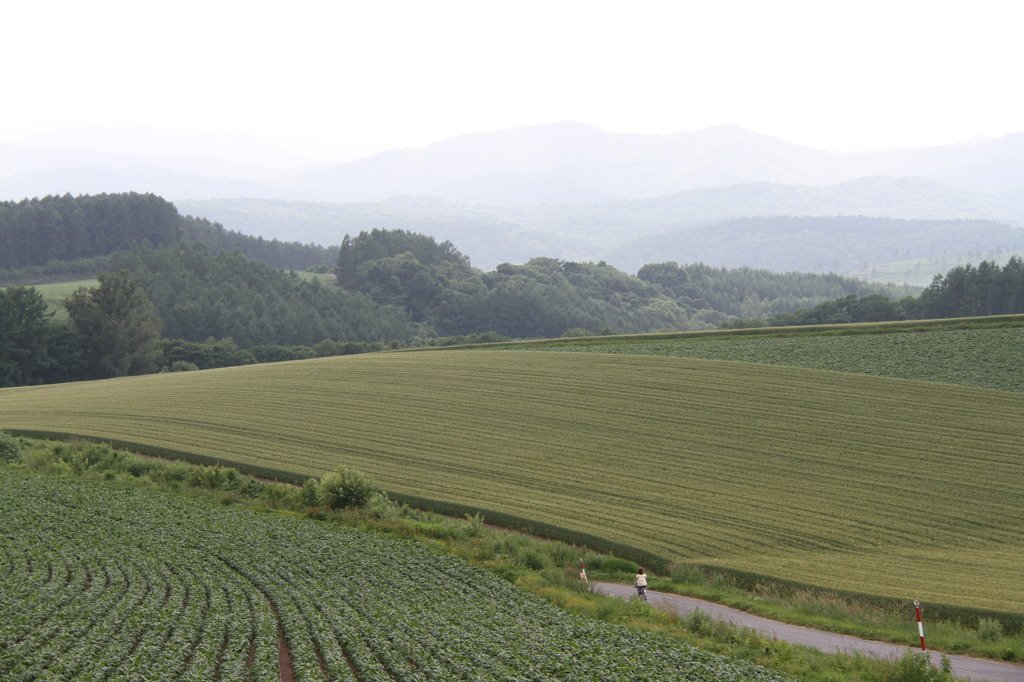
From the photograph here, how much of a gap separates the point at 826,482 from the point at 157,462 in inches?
1099

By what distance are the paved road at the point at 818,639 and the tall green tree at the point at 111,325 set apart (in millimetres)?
73624

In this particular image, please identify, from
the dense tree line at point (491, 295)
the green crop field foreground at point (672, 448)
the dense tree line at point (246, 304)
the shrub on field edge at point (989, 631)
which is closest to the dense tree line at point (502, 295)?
the dense tree line at point (491, 295)

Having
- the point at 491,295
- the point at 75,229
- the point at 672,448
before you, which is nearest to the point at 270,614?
the point at 672,448

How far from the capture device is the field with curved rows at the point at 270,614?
55.8 feet

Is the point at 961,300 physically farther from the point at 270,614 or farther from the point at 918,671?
the point at 270,614

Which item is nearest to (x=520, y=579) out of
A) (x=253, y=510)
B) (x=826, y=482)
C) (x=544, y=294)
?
(x=253, y=510)

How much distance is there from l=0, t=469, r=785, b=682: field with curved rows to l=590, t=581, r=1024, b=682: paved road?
3.81m

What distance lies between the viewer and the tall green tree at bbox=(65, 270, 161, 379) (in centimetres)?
8750

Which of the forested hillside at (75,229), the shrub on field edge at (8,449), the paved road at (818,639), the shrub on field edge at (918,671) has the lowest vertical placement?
the paved road at (818,639)

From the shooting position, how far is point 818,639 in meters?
22.0

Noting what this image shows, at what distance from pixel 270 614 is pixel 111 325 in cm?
7570

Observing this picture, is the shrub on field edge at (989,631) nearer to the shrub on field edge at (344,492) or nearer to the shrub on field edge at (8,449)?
the shrub on field edge at (344,492)

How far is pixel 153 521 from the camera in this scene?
1150 inches

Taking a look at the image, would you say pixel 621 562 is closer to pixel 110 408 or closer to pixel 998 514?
pixel 998 514
